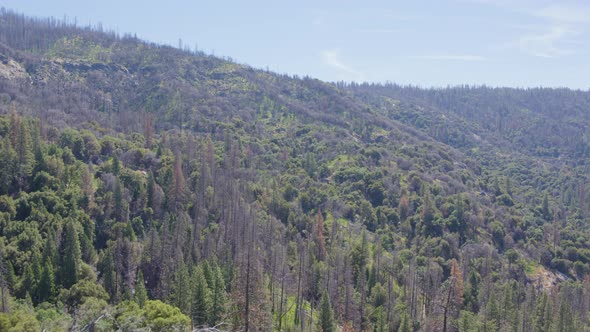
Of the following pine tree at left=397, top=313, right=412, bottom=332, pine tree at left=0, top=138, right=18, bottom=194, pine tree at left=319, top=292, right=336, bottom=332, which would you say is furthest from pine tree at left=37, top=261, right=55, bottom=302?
pine tree at left=397, top=313, right=412, bottom=332

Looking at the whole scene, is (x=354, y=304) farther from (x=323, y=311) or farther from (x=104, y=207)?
(x=104, y=207)

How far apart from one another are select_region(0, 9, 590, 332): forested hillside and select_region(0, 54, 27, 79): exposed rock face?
0.98 m

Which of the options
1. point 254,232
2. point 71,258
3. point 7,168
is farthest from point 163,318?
point 7,168

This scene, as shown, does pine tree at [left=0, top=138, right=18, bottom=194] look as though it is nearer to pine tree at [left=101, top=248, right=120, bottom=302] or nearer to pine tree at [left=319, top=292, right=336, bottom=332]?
pine tree at [left=101, top=248, right=120, bottom=302]

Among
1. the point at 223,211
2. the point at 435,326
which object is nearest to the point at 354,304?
the point at 435,326

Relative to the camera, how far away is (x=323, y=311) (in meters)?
64.0

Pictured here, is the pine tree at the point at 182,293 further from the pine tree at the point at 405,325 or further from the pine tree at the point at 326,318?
the pine tree at the point at 405,325

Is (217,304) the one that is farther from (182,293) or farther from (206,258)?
(206,258)

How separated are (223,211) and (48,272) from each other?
134 ft

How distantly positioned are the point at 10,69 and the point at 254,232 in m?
135

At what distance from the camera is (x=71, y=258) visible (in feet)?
202

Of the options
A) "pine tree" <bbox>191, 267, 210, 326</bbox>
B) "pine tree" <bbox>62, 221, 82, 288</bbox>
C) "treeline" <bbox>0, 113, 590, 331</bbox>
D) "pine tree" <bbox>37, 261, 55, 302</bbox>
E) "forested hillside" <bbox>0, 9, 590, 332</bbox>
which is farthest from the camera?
"pine tree" <bbox>62, 221, 82, 288</bbox>

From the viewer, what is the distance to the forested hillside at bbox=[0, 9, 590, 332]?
58125mm

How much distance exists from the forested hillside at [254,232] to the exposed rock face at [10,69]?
0.98m
